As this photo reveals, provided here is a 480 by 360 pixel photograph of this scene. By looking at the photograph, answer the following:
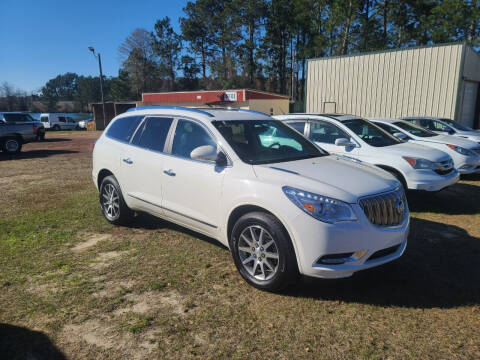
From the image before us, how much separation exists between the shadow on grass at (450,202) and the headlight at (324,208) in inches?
152

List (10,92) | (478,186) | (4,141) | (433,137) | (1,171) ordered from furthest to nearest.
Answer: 1. (10,92)
2. (4,141)
3. (1,171)
4. (433,137)
5. (478,186)

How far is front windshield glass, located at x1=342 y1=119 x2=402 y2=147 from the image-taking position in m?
6.93

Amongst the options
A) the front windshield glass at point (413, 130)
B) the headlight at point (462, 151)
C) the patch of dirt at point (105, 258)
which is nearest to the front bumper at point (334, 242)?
the patch of dirt at point (105, 258)

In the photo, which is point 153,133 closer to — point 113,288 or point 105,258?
point 105,258

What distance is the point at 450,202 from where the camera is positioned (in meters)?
6.99

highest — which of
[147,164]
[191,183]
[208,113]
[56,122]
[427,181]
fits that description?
[208,113]

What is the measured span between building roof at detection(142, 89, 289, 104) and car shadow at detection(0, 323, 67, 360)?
105 ft

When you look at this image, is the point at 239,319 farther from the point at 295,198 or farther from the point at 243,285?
the point at 295,198

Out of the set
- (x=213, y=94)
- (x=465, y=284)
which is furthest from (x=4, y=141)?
(x=213, y=94)

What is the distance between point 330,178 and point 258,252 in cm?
102

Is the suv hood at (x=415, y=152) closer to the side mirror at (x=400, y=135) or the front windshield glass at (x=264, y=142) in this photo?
the side mirror at (x=400, y=135)

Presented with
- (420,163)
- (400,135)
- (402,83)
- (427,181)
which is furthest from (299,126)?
(402,83)

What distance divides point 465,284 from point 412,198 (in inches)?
158

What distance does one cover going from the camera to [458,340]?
9.29 ft
